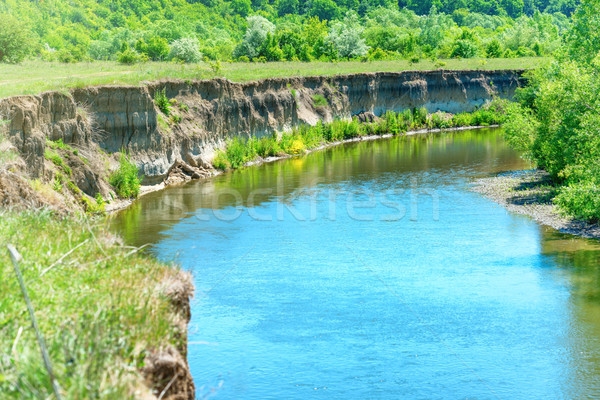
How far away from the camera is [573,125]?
3241 cm

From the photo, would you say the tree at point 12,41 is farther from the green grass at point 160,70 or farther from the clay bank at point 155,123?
the clay bank at point 155,123

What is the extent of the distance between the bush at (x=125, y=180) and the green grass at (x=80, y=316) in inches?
951

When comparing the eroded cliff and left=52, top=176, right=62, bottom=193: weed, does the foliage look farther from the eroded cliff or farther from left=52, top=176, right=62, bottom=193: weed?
left=52, top=176, right=62, bottom=193: weed

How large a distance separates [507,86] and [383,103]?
1749 cm

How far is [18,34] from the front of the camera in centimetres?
4544

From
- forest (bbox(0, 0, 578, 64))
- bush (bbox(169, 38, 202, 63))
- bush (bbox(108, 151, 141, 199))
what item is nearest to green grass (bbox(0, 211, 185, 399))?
bush (bbox(108, 151, 141, 199))

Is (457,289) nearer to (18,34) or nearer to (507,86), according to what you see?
(18,34)

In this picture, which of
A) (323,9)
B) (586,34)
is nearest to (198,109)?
(586,34)

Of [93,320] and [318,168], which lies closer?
[93,320]

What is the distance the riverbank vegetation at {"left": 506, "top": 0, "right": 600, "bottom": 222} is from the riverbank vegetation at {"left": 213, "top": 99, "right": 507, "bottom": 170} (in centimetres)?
1674

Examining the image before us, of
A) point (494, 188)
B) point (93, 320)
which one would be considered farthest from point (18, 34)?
point (93, 320)

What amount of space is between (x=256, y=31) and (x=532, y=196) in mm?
45621

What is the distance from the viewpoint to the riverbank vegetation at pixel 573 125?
2953cm

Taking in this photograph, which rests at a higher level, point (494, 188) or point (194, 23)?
point (194, 23)
